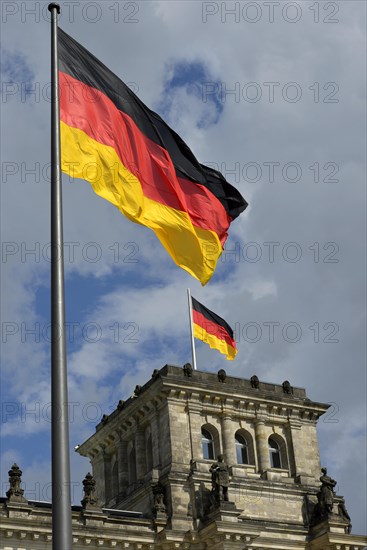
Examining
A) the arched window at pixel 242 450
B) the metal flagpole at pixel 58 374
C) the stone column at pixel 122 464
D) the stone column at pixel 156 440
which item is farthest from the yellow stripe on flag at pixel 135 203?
the stone column at pixel 122 464

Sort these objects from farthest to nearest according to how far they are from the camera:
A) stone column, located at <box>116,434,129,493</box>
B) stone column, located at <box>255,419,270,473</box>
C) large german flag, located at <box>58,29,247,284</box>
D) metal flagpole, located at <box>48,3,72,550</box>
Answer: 1. stone column, located at <box>116,434,129,493</box>
2. stone column, located at <box>255,419,270,473</box>
3. large german flag, located at <box>58,29,247,284</box>
4. metal flagpole, located at <box>48,3,72,550</box>

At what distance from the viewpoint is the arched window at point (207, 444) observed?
47716 mm

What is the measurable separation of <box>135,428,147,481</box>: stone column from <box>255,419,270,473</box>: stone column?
5.91 metres

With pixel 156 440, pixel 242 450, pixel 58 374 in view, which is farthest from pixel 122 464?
pixel 58 374

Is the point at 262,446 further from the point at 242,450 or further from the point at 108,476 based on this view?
the point at 108,476

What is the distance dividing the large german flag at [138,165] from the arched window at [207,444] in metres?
25.8

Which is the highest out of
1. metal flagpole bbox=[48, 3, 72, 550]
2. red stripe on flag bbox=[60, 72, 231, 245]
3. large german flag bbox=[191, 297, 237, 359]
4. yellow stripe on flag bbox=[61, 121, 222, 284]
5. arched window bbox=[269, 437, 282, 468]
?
large german flag bbox=[191, 297, 237, 359]

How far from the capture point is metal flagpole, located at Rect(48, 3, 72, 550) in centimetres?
1503

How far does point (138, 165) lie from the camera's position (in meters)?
21.5

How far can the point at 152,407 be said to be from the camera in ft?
158

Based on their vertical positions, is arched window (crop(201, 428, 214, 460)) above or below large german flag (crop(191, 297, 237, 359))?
below

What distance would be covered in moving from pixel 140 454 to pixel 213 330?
7.45 meters

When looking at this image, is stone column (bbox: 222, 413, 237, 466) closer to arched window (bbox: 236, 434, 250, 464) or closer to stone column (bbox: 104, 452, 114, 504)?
arched window (bbox: 236, 434, 250, 464)

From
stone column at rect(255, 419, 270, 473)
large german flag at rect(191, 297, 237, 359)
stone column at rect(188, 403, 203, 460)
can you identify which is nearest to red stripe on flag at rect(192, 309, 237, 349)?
large german flag at rect(191, 297, 237, 359)
